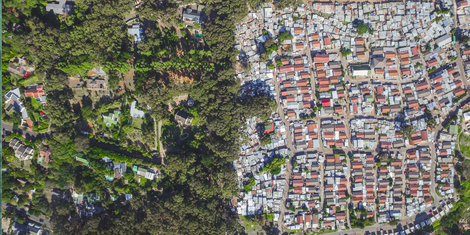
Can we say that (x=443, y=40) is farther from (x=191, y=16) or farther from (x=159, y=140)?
(x=159, y=140)

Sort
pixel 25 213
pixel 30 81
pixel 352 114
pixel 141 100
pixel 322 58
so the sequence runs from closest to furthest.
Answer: pixel 141 100, pixel 322 58, pixel 352 114, pixel 30 81, pixel 25 213

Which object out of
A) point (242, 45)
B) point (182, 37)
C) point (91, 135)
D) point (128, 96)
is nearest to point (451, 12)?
point (242, 45)

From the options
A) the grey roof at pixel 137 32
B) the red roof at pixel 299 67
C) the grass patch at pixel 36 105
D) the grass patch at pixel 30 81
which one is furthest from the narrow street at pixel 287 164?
the grass patch at pixel 30 81

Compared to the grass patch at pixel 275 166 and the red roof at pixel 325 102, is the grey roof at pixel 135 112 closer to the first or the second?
the grass patch at pixel 275 166

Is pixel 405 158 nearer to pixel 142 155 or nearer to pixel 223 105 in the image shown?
pixel 223 105

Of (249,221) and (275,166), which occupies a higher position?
(275,166)

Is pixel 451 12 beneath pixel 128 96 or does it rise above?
above

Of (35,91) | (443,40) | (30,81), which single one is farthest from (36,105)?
(443,40)

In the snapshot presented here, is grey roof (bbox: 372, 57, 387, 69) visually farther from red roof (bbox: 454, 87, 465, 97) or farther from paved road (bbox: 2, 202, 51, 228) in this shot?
paved road (bbox: 2, 202, 51, 228)
